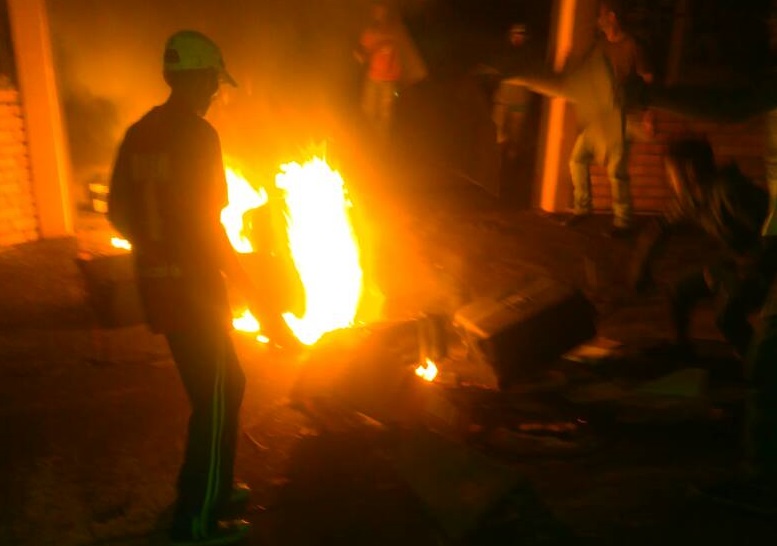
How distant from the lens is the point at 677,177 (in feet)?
16.1

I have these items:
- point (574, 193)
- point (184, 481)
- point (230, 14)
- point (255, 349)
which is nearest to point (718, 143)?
point (574, 193)

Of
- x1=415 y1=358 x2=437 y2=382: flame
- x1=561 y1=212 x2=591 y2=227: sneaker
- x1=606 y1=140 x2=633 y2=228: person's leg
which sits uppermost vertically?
x1=606 y1=140 x2=633 y2=228: person's leg

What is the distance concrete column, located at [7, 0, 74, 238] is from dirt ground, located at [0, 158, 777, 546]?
1.92 metres

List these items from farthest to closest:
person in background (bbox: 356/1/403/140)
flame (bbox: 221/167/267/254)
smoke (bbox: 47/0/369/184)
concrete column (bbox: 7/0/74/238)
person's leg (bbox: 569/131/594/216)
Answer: person in background (bbox: 356/1/403/140) → smoke (bbox: 47/0/369/184) → person's leg (bbox: 569/131/594/216) → concrete column (bbox: 7/0/74/238) → flame (bbox: 221/167/267/254)

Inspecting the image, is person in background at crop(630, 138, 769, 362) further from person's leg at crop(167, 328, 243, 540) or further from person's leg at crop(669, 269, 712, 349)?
person's leg at crop(167, 328, 243, 540)

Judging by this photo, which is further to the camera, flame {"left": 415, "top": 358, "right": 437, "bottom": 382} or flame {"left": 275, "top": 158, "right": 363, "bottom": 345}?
flame {"left": 275, "top": 158, "right": 363, "bottom": 345}

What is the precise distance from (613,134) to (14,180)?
21.7 feet

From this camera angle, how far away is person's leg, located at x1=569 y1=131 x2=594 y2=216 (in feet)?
29.0

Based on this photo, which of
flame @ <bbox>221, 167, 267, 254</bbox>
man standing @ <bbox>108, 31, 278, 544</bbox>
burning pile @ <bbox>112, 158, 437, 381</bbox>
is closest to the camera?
man standing @ <bbox>108, 31, 278, 544</bbox>

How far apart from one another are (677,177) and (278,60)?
344 inches

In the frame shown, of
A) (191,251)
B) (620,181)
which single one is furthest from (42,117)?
(620,181)

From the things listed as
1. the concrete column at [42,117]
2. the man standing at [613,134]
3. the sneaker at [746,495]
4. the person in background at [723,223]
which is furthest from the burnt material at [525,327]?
the concrete column at [42,117]

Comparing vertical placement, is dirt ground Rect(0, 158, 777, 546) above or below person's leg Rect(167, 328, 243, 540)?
below

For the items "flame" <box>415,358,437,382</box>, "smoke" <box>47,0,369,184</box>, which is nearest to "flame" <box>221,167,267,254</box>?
"flame" <box>415,358,437,382</box>
